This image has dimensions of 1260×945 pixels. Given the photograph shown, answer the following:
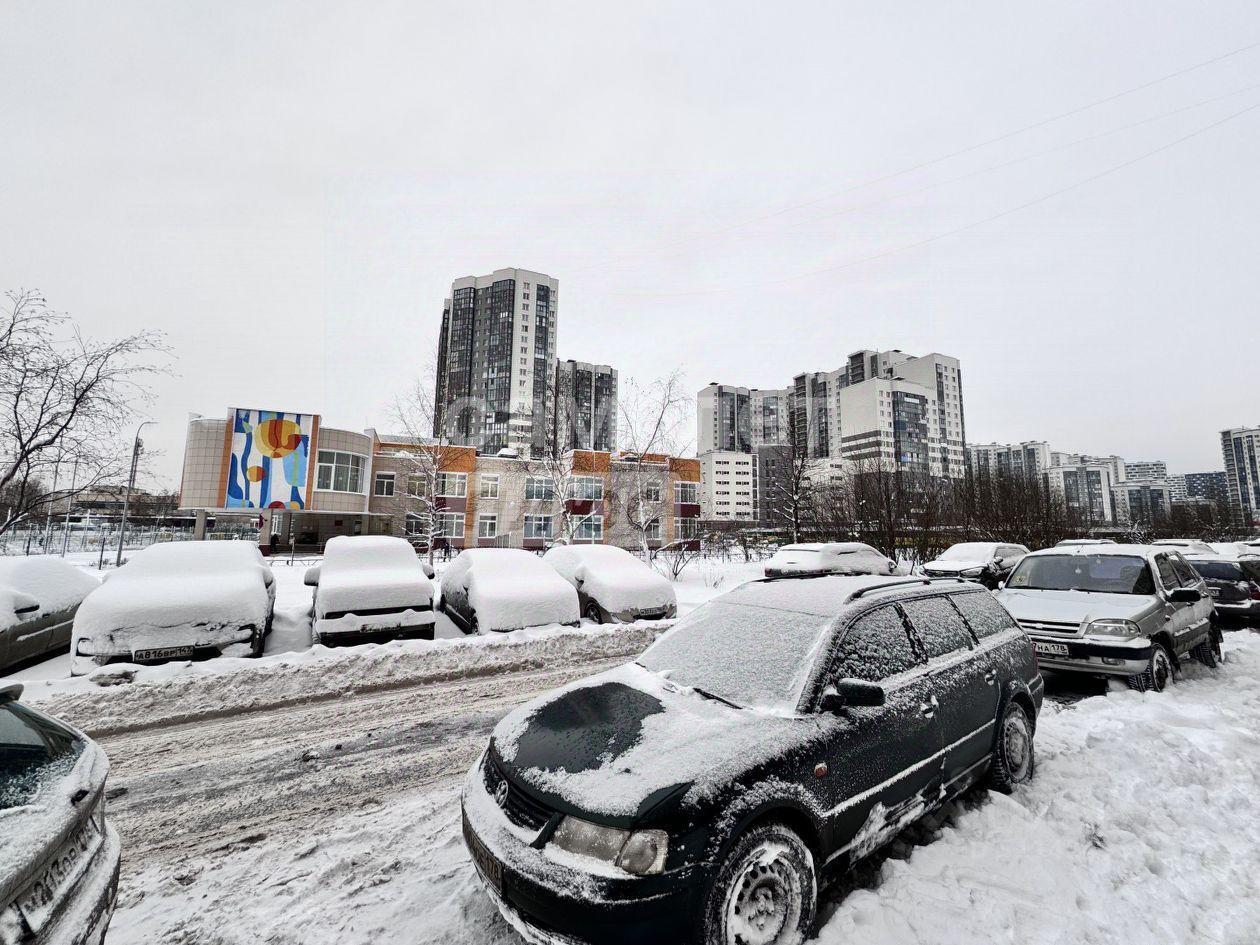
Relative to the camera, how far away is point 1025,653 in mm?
4438

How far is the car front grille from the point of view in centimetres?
241

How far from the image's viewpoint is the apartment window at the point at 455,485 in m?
43.3

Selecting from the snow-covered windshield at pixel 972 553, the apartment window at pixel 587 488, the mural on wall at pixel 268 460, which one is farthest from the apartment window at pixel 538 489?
the snow-covered windshield at pixel 972 553

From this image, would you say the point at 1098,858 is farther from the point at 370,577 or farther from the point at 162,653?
the point at 162,653

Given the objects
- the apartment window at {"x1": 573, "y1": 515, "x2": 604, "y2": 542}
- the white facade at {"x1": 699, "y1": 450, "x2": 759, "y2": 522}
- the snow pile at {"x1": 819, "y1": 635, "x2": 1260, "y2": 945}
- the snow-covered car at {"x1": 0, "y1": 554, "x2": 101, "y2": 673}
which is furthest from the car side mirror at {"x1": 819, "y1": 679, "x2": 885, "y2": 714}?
the white facade at {"x1": 699, "y1": 450, "x2": 759, "y2": 522}

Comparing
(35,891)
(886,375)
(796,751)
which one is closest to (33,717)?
(35,891)

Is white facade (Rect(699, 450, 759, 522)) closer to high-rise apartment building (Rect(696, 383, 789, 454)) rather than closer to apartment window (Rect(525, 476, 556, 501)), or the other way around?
high-rise apartment building (Rect(696, 383, 789, 454))

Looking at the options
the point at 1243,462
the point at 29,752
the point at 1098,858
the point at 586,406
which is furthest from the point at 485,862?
the point at 1243,462

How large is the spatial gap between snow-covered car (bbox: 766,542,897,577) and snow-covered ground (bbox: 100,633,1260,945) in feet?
40.6

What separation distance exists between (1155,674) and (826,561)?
10683mm

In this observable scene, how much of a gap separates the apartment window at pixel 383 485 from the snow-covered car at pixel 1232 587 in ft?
149

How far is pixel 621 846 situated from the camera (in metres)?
2.17

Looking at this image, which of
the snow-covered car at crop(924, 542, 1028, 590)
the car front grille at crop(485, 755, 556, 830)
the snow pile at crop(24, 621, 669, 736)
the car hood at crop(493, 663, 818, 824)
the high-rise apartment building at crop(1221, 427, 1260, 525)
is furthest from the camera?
the high-rise apartment building at crop(1221, 427, 1260, 525)

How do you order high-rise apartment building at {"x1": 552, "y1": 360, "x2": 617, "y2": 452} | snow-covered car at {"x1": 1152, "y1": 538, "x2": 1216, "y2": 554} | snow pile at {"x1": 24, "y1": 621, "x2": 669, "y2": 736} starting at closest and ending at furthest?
snow pile at {"x1": 24, "y1": 621, "x2": 669, "y2": 736}
snow-covered car at {"x1": 1152, "y1": 538, "x2": 1216, "y2": 554}
high-rise apartment building at {"x1": 552, "y1": 360, "x2": 617, "y2": 452}
